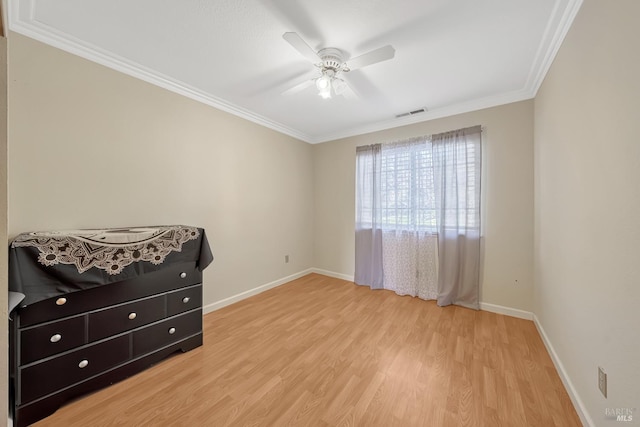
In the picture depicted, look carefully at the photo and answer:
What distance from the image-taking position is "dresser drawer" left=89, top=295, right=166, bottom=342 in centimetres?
159

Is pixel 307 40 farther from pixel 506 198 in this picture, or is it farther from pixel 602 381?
pixel 602 381

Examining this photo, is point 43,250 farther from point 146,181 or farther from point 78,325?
point 146,181

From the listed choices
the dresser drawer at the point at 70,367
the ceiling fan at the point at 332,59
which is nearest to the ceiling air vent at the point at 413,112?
the ceiling fan at the point at 332,59

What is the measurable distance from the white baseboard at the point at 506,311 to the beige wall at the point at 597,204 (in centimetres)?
77

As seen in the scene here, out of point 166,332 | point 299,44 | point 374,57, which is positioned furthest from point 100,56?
point 166,332

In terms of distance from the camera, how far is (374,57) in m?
1.71

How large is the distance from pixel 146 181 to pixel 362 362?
2.63 metres

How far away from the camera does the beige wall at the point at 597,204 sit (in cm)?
99

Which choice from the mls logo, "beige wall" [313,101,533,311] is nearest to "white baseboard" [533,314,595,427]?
the mls logo

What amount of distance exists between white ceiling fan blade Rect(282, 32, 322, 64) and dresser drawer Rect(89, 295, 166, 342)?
7.23 feet

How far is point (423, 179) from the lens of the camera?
3205 millimetres

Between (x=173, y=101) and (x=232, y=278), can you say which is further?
(x=232, y=278)

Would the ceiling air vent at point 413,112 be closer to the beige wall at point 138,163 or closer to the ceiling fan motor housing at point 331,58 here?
the ceiling fan motor housing at point 331,58

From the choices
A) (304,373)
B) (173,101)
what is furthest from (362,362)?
(173,101)
